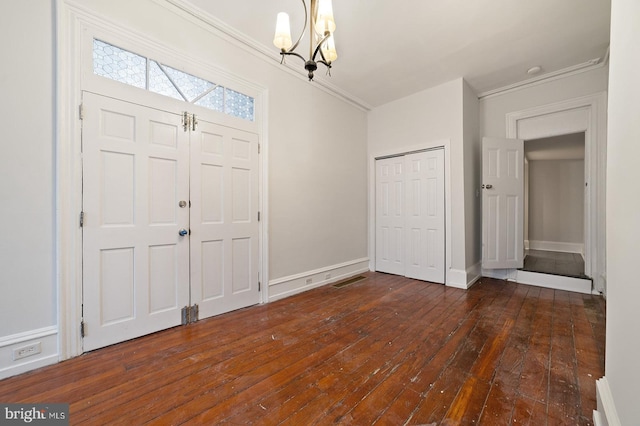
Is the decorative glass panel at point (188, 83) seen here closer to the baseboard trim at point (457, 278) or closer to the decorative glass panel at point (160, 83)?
the decorative glass panel at point (160, 83)

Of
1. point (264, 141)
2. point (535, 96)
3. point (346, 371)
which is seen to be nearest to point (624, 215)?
Result: point (346, 371)

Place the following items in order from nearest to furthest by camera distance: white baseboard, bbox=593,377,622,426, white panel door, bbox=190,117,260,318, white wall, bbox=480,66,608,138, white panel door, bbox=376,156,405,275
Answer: white baseboard, bbox=593,377,622,426 → white panel door, bbox=190,117,260,318 → white wall, bbox=480,66,608,138 → white panel door, bbox=376,156,405,275

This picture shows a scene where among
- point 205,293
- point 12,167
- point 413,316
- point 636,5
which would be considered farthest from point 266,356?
point 636,5

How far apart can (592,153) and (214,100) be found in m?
4.87

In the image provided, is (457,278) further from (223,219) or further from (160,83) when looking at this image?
(160,83)

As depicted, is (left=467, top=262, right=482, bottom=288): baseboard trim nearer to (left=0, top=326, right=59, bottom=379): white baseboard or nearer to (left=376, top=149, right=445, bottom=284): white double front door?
(left=376, top=149, right=445, bottom=284): white double front door

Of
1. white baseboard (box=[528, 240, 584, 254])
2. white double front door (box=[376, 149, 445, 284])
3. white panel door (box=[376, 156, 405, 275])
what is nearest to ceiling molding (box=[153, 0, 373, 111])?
white panel door (box=[376, 156, 405, 275])

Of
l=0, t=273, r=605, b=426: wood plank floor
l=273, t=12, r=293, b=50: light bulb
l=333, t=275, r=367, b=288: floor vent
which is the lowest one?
l=0, t=273, r=605, b=426: wood plank floor

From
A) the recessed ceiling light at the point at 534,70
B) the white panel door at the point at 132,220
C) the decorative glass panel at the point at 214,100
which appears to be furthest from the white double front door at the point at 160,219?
the recessed ceiling light at the point at 534,70

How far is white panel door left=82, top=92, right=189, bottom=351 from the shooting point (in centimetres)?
201

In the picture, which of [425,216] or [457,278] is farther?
[425,216]

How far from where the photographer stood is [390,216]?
449 centimetres

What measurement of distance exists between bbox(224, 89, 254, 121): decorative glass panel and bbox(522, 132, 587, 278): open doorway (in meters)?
5.60

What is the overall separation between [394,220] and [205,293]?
10.4 feet
